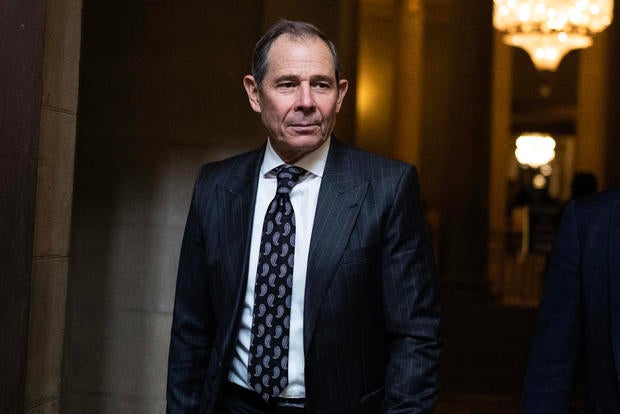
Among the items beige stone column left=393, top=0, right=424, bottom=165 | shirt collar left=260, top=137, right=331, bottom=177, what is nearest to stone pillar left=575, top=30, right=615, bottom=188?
beige stone column left=393, top=0, right=424, bottom=165

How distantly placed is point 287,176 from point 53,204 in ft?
2.91

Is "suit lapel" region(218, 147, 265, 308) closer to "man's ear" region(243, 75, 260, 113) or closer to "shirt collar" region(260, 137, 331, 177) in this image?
"shirt collar" region(260, 137, 331, 177)

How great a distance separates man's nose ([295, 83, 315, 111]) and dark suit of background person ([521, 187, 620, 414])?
72cm

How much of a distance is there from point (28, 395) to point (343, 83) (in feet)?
4.59

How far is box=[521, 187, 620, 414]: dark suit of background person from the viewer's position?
2.72 meters

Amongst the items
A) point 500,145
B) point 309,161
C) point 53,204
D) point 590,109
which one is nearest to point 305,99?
point 309,161

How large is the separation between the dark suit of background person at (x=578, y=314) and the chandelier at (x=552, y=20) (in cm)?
1152

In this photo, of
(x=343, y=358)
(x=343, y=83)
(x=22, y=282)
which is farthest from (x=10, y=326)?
(x=343, y=83)

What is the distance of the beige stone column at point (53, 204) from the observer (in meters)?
3.44

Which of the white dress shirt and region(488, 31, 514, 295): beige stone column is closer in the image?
the white dress shirt

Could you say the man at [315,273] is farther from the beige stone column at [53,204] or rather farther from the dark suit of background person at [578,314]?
the beige stone column at [53,204]

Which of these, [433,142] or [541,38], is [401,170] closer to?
[541,38]

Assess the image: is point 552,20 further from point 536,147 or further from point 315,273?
point 536,147

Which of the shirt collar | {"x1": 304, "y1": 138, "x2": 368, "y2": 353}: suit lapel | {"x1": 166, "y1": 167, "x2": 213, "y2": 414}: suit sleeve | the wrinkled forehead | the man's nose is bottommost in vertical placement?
{"x1": 166, "y1": 167, "x2": 213, "y2": 414}: suit sleeve
